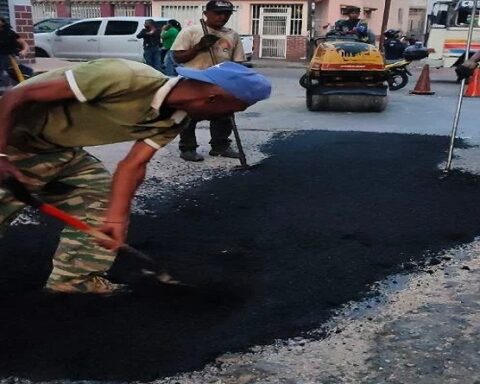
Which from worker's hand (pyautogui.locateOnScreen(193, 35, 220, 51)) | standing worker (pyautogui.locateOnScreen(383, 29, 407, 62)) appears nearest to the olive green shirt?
worker's hand (pyautogui.locateOnScreen(193, 35, 220, 51))

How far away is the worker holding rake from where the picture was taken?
237cm

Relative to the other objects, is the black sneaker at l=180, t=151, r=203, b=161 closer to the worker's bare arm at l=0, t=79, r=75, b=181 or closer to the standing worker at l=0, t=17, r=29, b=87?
the standing worker at l=0, t=17, r=29, b=87

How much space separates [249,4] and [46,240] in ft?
73.7

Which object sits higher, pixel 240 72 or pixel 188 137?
pixel 240 72

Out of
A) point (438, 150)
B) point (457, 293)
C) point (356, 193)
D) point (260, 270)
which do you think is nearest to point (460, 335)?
point (457, 293)

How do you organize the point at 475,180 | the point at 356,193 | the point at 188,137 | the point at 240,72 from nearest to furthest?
1. the point at 240,72
2. the point at 356,193
3. the point at 475,180
4. the point at 188,137

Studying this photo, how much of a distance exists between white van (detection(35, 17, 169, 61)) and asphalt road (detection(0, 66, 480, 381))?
38.2 feet

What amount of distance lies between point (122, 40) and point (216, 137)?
1157 centimetres

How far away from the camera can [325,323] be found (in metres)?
2.84

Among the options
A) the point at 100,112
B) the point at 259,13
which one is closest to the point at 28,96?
the point at 100,112

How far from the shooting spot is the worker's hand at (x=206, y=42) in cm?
560

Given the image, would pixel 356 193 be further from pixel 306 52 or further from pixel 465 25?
pixel 306 52

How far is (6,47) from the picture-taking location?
7117 mm

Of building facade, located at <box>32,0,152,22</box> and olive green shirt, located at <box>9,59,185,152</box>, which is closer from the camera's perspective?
olive green shirt, located at <box>9,59,185,152</box>
